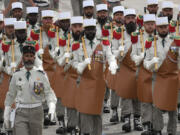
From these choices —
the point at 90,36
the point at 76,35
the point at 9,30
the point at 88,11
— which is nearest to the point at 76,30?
the point at 76,35

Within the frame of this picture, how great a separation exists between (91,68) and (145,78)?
158 cm

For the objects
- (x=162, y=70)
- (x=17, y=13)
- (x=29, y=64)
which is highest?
(x=17, y=13)

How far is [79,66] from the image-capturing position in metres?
13.3

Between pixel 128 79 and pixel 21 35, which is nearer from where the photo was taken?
pixel 21 35

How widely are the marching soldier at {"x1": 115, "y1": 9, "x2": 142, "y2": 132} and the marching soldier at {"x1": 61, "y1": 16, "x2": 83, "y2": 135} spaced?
3.83 ft

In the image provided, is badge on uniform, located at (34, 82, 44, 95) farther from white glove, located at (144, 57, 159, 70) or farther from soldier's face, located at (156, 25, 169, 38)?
soldier's face, located at (156, 25, 169, 38)

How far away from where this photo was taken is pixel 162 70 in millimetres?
13531

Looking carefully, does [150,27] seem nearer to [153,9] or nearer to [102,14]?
[153,9]

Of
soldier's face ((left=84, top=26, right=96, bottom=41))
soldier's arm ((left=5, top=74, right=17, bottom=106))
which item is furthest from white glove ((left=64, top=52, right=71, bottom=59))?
soldier's arm ((left=5, top=74, right=17, bottom=106))

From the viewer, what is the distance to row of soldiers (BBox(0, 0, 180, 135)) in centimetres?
1161

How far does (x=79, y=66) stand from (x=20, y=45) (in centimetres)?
138

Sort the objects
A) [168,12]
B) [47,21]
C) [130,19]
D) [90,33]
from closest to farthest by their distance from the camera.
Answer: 1. [90,33]
2. [130,19]
3. [168,12]
4. [47,21]

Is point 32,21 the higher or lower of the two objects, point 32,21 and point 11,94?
the higher

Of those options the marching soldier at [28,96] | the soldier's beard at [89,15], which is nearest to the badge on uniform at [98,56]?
the marching soldier at [28,96]
